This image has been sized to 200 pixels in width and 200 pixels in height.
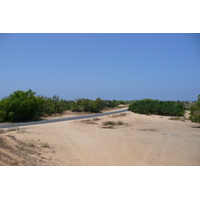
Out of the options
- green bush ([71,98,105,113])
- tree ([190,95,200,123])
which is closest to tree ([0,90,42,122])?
green bush ([71,98,105,113])

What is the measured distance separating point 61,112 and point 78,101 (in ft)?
23.3

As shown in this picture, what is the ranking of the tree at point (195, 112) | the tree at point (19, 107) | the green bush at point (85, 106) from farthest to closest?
the green bush at point (85, 106) → the tree at point (19, 107) → the tree at point (195, 112)

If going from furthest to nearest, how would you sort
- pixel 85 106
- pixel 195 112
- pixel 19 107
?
pixel 85 106, pixel 19 107, pixel 195 112

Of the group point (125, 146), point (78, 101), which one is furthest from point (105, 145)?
point (78, 101)

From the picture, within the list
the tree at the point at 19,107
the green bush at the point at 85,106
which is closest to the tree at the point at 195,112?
the tree at the point at 19,107

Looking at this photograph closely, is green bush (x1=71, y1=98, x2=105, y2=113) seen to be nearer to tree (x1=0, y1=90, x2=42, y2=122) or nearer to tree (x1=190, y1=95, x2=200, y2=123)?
tree (x1=0, y1=90, x2=42, y2=122)

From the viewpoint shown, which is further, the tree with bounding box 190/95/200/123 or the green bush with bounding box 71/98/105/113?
the green bush with bounding box 71/98/105/113

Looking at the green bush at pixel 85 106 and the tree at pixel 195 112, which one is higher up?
the green bush at pixel 85 106

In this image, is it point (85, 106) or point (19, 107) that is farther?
point (85, 106)

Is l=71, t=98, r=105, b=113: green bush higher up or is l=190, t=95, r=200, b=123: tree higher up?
l=71, t=98, r=105, b=113: green bush

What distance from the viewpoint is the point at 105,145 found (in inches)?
480

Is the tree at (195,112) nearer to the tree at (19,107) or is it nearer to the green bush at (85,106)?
the tree at (19,107)

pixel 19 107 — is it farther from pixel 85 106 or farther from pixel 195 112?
pixel 195 112

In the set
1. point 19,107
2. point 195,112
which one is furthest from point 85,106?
point 195,112
